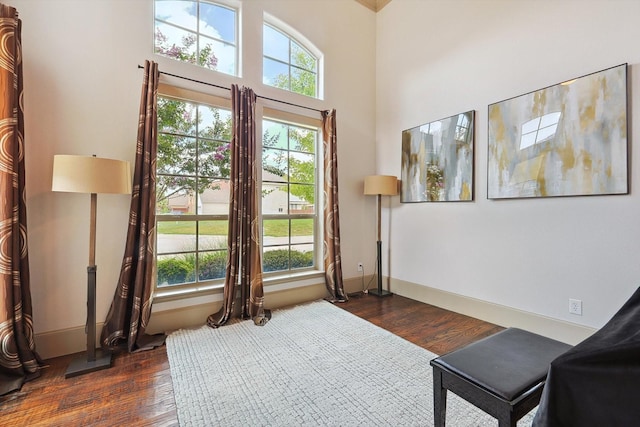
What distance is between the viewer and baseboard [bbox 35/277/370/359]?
2.20 meters

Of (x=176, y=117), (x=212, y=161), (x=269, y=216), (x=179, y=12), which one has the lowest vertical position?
(x=269, y=216)

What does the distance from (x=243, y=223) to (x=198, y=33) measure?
6.74ft

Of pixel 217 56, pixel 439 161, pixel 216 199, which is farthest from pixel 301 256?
pixel 217 56

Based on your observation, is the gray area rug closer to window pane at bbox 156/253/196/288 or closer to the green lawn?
window pane at bbox 156/253/196/288

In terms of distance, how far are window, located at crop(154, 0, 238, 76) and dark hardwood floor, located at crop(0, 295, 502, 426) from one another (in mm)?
2806

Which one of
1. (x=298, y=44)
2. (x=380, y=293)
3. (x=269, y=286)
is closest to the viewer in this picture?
(x=269, y=286)

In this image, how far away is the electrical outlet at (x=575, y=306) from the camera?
2.30 metres

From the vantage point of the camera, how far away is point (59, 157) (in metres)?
1.90

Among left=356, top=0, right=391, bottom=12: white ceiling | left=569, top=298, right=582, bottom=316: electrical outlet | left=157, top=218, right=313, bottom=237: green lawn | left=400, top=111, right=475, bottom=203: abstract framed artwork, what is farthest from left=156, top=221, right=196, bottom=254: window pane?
left=356, top=0, right=391, bottom=12: white ceiling

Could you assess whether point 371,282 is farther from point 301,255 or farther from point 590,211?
point 590,211

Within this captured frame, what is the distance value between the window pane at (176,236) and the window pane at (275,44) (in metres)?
2.23

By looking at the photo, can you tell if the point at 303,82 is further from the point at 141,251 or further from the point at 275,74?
the point at 141,251

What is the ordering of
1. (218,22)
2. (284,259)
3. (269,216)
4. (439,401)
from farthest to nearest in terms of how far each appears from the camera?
(284,259)
(269,216)
(218,22)
(439,401)

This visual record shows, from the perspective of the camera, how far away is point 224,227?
3.09 meters
